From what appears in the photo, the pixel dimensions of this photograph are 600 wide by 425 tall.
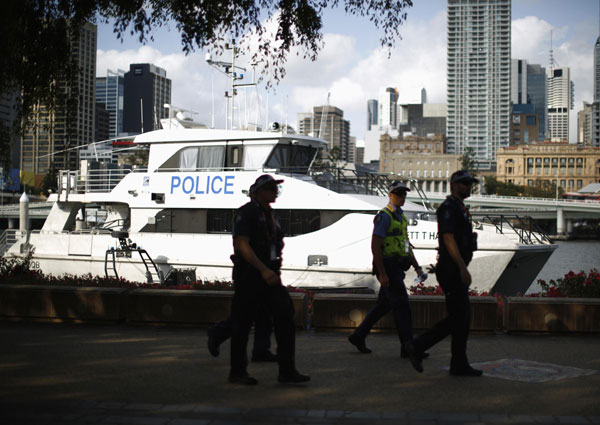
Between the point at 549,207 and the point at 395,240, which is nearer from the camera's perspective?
the point at 395,240

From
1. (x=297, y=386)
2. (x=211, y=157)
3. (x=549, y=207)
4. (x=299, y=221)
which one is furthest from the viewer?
(x=549, y=207)

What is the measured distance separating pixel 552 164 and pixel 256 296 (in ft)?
645

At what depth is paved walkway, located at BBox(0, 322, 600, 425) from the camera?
17.2 ft

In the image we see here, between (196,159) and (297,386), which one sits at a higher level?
(196,159)

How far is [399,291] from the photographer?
7441mm

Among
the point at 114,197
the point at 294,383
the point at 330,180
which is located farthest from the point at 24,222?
the point at 294,383

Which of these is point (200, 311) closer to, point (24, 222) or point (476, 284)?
point (476, 284)

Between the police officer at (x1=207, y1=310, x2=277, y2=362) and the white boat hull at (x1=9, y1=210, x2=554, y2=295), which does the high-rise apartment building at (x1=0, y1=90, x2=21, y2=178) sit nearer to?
the police officer at (x1=207, y1=310, x2=277, y2=362)

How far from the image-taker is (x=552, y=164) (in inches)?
7500

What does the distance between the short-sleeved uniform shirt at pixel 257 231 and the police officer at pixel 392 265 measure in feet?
4.85

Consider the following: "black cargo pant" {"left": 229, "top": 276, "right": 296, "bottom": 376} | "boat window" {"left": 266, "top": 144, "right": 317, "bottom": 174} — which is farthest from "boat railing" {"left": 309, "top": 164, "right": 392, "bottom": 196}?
"black cargo pant" {"left": 229, "top": 276, "right": 296, "bottom": 376}

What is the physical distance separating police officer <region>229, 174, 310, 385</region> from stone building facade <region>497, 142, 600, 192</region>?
187670 mm

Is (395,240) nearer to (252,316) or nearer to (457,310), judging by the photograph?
(457,310)

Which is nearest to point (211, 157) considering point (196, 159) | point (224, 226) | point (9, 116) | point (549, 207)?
point (196, 159)
